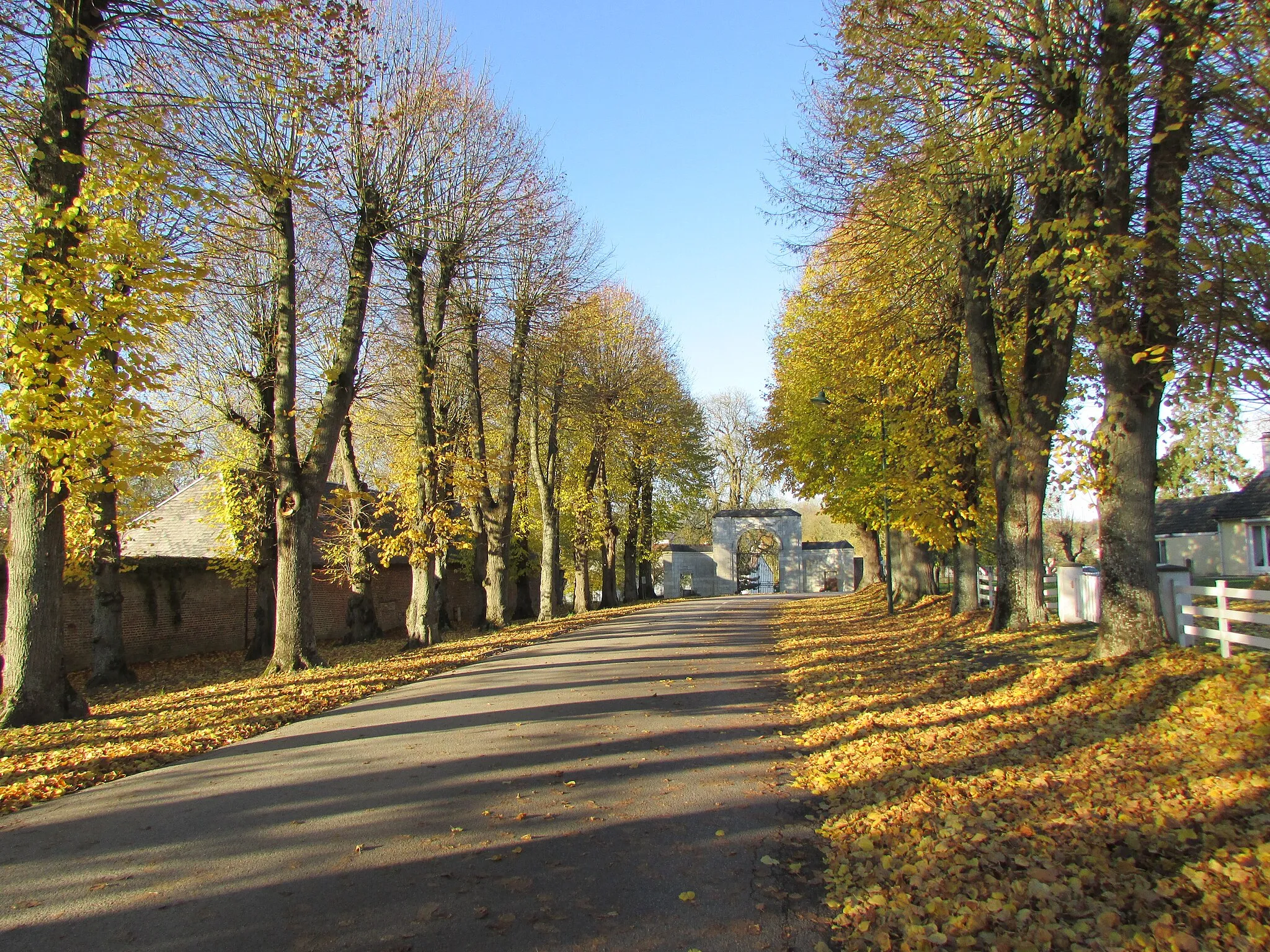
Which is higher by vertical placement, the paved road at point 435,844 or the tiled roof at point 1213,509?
the tiled roof at point 1213,509

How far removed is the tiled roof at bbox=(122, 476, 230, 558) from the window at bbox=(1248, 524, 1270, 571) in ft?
126

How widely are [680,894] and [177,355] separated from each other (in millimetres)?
17618

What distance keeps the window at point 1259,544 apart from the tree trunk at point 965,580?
23.5 m

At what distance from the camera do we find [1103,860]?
4387 mm

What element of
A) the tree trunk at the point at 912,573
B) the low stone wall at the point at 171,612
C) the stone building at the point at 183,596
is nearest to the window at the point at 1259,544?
the tree trunk at the point at 912,573

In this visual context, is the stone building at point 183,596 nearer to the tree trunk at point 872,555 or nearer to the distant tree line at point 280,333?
the distant tree line at point 280,333

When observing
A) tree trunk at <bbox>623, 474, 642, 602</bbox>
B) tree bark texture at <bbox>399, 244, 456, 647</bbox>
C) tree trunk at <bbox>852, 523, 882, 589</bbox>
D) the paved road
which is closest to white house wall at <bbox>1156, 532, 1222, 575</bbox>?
tree trunk at <bbox>852, 523, 882, 589</bbox>

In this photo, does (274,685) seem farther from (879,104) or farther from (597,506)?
(597,506)

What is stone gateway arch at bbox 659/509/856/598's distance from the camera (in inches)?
2331

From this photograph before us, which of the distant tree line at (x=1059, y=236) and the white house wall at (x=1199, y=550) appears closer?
the distant tree line at (x=1059, y=236)

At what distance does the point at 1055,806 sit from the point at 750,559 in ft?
199

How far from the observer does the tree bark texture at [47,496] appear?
8938 millimetres

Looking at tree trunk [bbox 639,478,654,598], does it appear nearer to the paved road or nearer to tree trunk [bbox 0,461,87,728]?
tree trunk [bbox 0,461,87,728]

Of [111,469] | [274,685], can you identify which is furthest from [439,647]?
[111,469]
